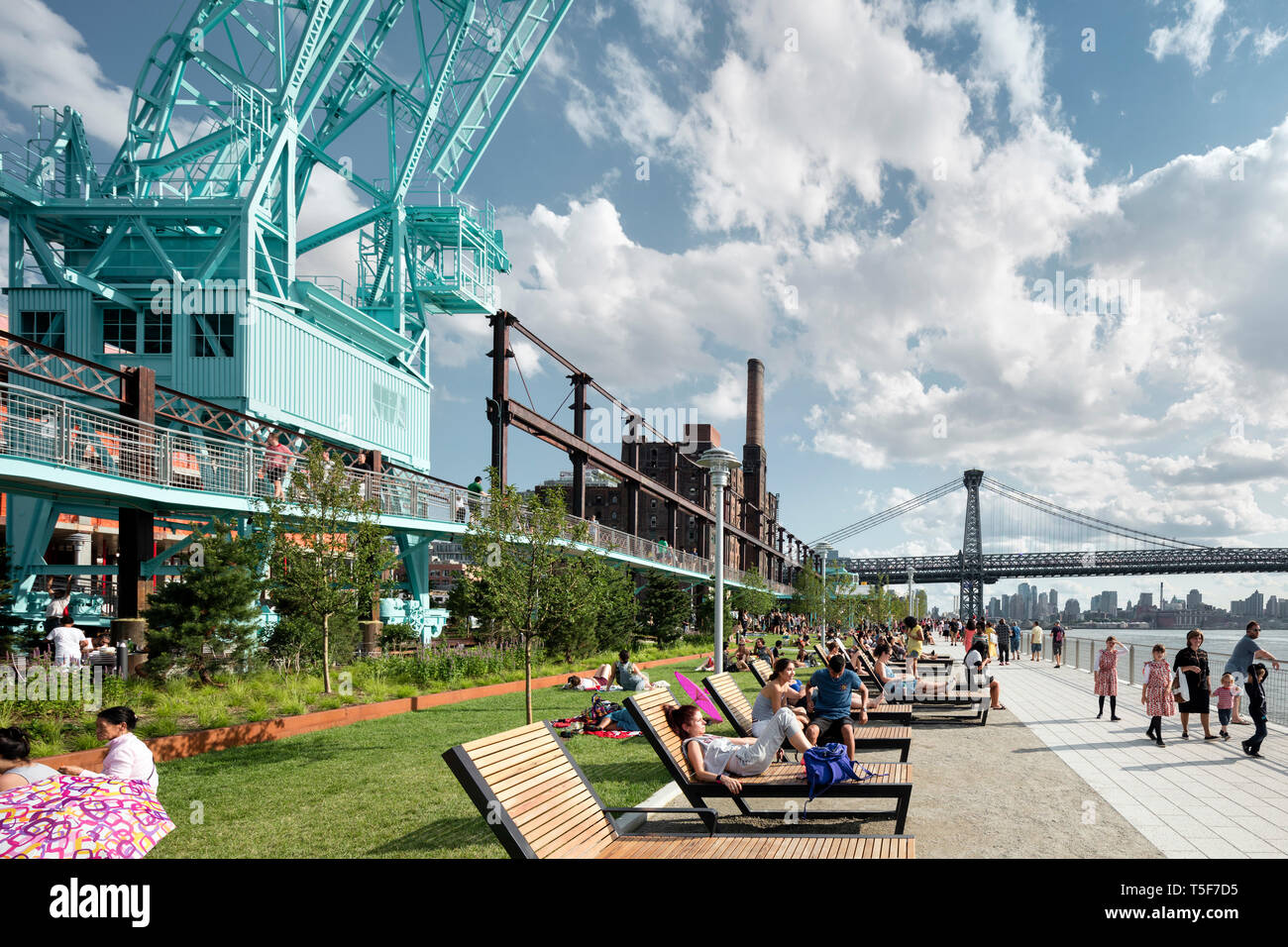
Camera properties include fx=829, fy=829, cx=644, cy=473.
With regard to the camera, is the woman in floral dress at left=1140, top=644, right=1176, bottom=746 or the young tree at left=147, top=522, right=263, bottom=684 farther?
the young tree at left=147, top=522, right=263, bottom=684

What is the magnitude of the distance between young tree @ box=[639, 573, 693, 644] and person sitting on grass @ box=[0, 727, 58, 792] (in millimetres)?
28282

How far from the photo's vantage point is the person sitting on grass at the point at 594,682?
15.0m

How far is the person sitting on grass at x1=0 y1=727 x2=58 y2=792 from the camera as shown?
4531mm

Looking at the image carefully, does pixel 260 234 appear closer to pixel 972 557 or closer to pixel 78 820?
pixel 78 820

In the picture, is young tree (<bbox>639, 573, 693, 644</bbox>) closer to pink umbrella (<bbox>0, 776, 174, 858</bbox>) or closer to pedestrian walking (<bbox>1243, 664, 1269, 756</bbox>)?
pedestrian walking (<bbox>1243, 664, 1269, 756</bbox>)

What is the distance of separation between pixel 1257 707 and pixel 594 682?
10.1 metres

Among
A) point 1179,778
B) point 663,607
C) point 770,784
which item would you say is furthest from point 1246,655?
point 663,607

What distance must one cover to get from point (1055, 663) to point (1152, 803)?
65.5 feet

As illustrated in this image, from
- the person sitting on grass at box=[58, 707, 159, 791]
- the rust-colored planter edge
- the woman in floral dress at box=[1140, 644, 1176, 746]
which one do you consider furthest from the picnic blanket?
the woman in floral dress at box=[1140, 644, 1176, 746]

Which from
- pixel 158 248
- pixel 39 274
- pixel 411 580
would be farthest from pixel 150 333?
pixel 411 580

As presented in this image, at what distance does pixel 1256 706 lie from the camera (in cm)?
920

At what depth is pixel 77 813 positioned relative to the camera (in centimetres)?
404

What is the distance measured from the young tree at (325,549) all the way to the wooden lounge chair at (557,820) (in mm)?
9452

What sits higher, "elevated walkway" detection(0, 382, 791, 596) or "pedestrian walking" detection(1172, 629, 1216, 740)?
"elevated walkway" detection(0, 382, 791, 596)
